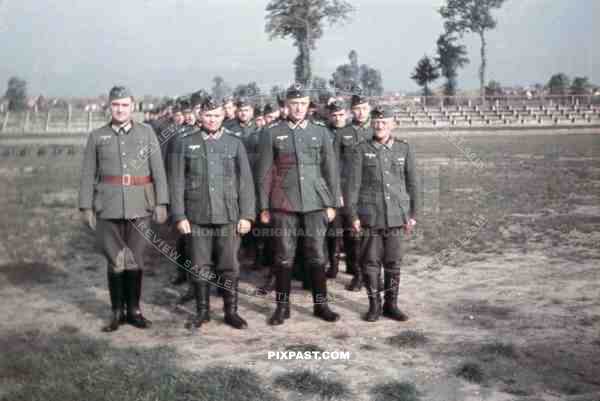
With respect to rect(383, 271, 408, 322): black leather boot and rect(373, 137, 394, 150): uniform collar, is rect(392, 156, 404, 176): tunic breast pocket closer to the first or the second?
rect(373, 137, 394, 150): uniform collar

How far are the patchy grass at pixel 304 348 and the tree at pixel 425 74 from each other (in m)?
31.2

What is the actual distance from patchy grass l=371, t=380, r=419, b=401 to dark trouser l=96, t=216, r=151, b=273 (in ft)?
7.83

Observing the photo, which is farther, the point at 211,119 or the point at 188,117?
the point at 188,117

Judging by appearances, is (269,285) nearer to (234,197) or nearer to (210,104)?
(234,197)

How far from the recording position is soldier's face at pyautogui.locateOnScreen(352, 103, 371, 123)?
627 centimetres

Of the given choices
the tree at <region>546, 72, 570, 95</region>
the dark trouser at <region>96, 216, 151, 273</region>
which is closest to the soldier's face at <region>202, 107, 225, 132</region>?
the dark trouser at <region>96, 216, 151, 273</region>

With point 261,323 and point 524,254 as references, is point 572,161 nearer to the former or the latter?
point 524,254

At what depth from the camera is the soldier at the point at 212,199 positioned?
17.0 ft

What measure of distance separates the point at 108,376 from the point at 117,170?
5.82ft

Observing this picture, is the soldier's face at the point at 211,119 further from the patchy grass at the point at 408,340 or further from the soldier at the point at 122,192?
the patchy grass at the point at 408,340

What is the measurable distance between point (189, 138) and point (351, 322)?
2078 millimetres

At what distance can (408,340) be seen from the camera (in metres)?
4.73

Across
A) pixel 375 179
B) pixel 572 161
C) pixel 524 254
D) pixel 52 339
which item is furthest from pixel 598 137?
pixel 52 339

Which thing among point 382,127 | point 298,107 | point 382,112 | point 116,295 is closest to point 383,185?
point 382,127
